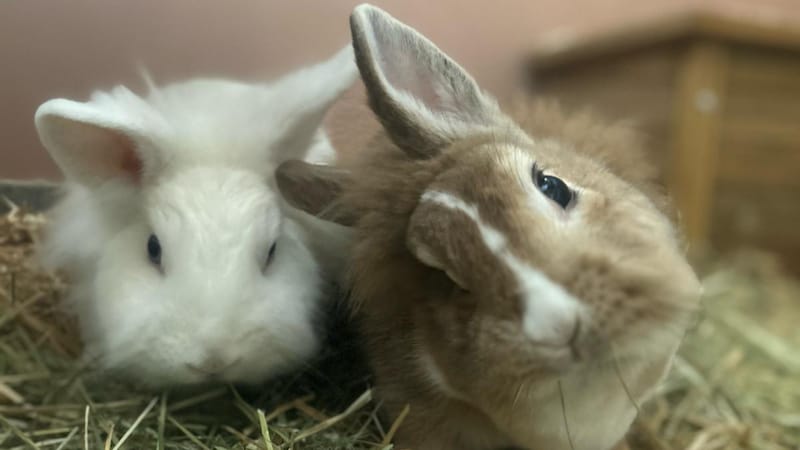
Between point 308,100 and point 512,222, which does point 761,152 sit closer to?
point 308,100

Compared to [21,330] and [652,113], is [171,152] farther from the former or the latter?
[652,113]

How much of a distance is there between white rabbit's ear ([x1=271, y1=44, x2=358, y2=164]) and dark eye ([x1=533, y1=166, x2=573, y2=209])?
0.45 meters

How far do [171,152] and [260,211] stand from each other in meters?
0.18

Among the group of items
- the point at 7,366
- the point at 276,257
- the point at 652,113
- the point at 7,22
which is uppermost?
the point at 7,22

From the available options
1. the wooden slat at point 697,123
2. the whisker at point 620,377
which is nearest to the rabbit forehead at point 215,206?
the whisker at point 620,377

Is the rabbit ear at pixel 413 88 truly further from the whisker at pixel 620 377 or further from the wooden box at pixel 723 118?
the wooden box at pixel 723 118

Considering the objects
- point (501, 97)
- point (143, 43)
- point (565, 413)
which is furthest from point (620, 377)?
point (143, 43)

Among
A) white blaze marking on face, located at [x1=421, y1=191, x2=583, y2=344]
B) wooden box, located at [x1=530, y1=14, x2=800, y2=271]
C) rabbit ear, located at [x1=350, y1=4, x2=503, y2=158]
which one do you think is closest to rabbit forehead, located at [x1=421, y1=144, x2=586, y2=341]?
white blaze marking on face, located at [x1=421, y1=191, x2=583, y2=344]

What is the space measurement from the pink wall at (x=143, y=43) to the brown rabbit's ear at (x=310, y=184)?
131 millimetres

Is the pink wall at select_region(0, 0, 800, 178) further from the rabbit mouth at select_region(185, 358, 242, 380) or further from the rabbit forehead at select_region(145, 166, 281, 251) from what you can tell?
the rabbit mouth at select_region(185, 358, 242, 380)

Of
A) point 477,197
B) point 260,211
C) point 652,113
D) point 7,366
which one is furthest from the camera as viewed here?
point 652,113

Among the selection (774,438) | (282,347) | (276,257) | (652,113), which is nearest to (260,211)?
(276,257)

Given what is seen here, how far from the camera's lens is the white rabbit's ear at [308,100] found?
56.2 inches

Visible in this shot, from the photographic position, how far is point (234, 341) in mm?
1237
